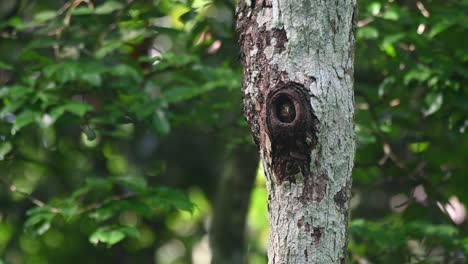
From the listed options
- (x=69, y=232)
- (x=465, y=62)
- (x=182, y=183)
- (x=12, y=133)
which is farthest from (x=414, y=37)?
(x=69, y=232)

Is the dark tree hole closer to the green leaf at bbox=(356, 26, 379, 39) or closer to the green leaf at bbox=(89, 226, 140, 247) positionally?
the green leaf at bbox=(89, 226, 140, 247)

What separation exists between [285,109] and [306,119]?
61mm

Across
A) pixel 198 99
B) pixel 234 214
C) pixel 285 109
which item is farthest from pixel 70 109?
pixel 234 214

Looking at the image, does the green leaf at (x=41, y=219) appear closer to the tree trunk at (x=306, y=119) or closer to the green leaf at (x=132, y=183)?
the green leaf at (x=132, y=183)

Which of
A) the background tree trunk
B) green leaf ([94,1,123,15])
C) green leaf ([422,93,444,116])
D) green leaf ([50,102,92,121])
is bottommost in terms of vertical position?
the background tree trunk

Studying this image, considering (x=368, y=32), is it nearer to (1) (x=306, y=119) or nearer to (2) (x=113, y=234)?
(2) (x=113, y=234)

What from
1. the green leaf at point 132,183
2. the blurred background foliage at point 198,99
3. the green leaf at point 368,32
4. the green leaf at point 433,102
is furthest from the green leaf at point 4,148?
the green leaf at point 433,102

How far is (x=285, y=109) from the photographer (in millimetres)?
2086

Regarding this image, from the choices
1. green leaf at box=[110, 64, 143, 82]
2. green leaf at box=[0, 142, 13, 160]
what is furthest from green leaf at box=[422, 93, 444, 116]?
green leaf at box=[0, 142, 13, 160]

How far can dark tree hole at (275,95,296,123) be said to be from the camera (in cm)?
207

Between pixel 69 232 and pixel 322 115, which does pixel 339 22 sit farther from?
pixel 69 232

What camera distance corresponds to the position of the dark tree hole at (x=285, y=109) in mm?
2072

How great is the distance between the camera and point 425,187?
4.83m

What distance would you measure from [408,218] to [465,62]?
114 cm
